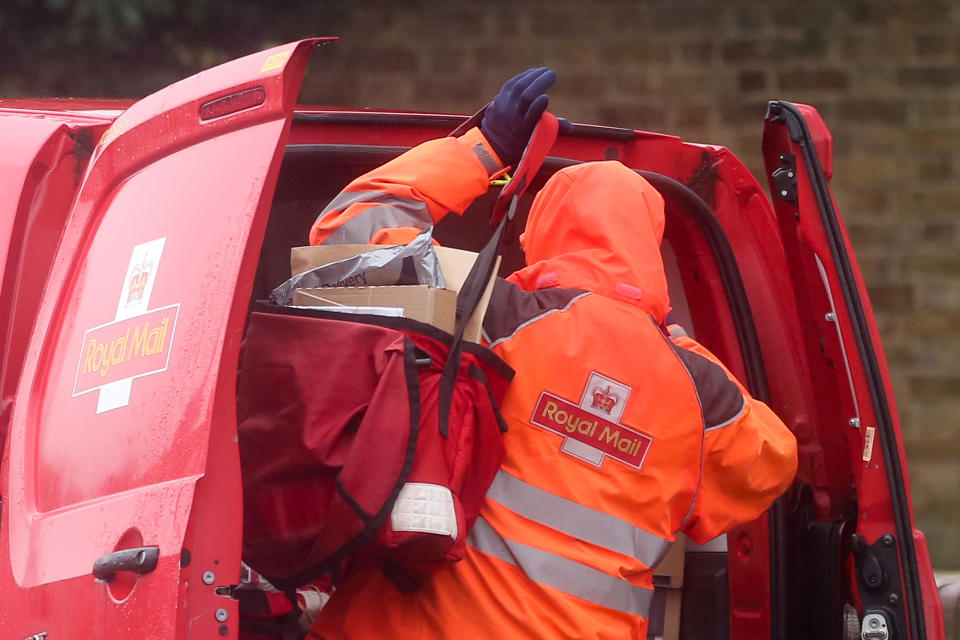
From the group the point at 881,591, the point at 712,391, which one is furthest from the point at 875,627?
the point at 712,391

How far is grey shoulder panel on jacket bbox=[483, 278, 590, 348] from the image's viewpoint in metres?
2.37

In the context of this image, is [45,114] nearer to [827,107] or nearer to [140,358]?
[140,358]

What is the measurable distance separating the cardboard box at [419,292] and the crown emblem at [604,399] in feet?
0.76

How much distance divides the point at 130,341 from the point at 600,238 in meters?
0.86

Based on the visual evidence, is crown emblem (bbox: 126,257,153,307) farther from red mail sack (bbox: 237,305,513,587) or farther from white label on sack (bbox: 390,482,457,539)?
white label on sack (bbox: 390,482,457,539)

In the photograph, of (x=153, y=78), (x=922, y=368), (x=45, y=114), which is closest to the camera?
(x=45, y=114)

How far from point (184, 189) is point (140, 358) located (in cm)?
30

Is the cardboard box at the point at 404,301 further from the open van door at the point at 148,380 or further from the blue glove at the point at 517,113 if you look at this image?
the blue glove at the point at 517,113

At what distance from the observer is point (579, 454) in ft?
7.71

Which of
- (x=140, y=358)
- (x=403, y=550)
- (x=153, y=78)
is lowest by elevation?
(x=403, y=550)

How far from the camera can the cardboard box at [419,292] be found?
2230 millimetres

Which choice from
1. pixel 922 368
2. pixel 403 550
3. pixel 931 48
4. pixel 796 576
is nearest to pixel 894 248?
pixel 922 368

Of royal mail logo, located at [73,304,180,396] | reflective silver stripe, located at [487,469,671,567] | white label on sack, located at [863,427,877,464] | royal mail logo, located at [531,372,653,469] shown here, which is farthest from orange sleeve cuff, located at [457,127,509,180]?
white label on sack, located at [863,427,877,464]

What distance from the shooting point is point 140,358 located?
2113 mm
